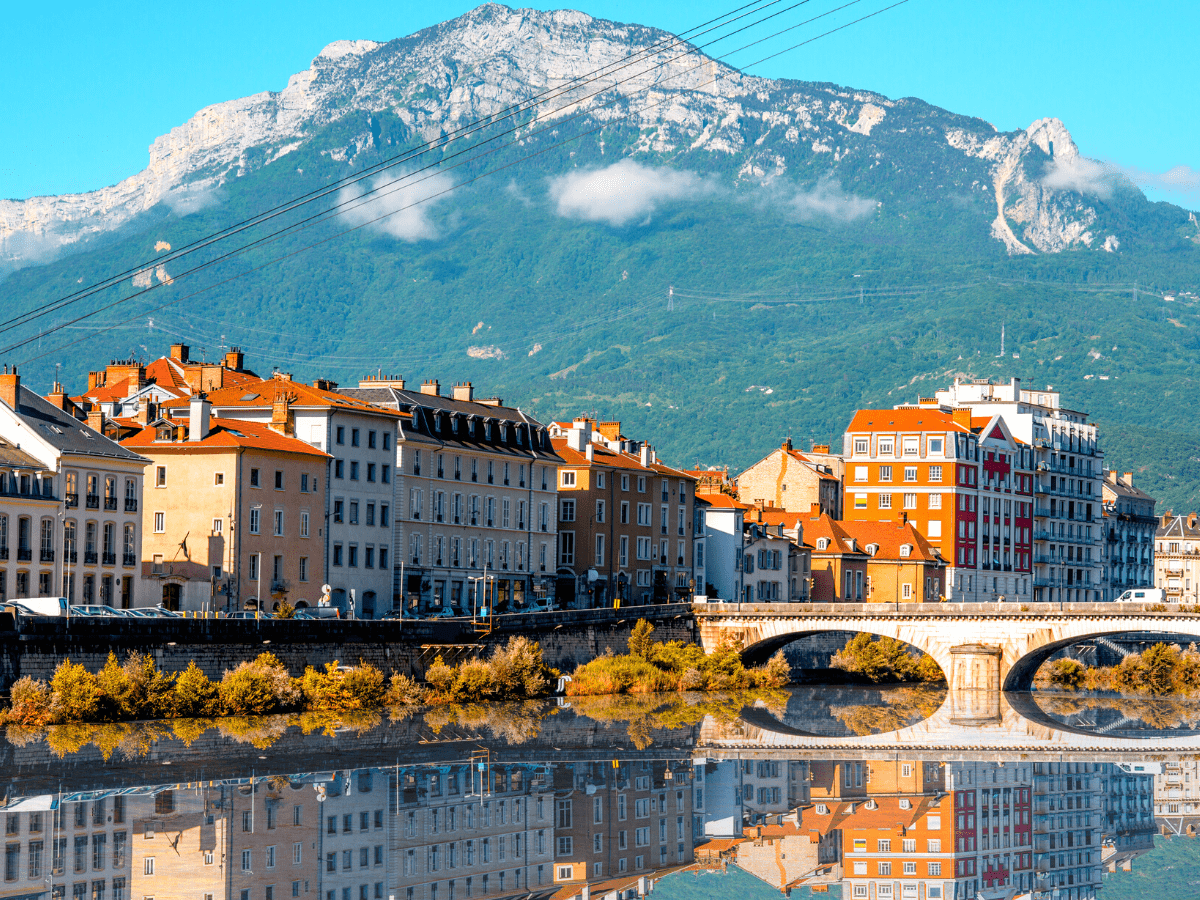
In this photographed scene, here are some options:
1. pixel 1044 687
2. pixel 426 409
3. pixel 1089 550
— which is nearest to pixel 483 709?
pixel 426 409

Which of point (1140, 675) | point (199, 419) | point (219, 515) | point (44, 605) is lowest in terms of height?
point (1140, 675)

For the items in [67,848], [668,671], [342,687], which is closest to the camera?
[67,848]

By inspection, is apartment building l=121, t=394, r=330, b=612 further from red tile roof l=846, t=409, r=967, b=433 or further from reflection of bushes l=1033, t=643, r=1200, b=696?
red tile roof l=846, t=409, r=967, b=433

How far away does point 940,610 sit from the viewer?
9356 centimetres

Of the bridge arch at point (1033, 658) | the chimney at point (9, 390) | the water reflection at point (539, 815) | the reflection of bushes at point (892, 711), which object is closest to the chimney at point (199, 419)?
the chimney at point (9, 390)

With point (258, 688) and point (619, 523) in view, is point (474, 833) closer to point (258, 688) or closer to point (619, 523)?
point (258, 688)

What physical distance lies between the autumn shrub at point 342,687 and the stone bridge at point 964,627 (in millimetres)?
31623

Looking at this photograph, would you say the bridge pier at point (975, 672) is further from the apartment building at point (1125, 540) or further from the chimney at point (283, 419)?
the apartment building at point (1125, 540)

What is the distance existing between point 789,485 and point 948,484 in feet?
36.3

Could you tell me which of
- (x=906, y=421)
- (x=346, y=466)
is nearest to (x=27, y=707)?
(x=346, y=466)

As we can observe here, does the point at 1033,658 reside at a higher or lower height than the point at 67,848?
higher

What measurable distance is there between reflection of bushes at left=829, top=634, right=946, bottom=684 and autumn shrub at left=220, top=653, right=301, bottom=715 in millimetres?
43487

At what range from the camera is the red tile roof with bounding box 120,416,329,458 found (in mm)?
76562

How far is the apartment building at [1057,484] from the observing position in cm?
14612
